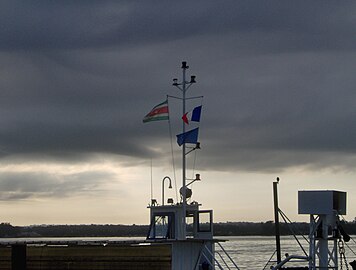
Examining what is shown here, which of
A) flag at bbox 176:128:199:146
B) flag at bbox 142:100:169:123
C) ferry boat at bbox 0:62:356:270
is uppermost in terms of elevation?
flag at bbox 142:100:169:123

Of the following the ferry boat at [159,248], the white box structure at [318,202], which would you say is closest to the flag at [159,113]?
the ferry boat at [159,248]

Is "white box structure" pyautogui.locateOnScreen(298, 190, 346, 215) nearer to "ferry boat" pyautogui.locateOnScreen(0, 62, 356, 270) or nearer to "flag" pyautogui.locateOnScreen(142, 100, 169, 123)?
"ferry boat" pyautogui.locateOnScreen(0, 62, 356, 270)

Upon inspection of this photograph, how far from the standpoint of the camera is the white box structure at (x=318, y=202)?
97.7ft

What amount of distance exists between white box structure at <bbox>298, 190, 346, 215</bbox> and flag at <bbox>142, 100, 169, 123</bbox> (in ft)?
33.1

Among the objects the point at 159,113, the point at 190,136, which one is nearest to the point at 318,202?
the point at 190,136

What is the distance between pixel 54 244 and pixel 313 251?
1717cm

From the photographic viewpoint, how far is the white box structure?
29.8m

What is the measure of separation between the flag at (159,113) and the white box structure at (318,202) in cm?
Result: 1008

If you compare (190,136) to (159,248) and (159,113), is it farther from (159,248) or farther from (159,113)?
(159,248)

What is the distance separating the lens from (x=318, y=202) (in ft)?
98.0

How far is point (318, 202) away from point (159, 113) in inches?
435

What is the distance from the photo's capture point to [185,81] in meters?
36.9

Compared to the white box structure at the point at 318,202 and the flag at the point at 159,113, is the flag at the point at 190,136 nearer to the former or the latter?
the flag at the point at 159,113

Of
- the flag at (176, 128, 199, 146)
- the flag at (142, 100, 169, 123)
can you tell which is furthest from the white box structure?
the flag at (142, 100, 169, 123)
